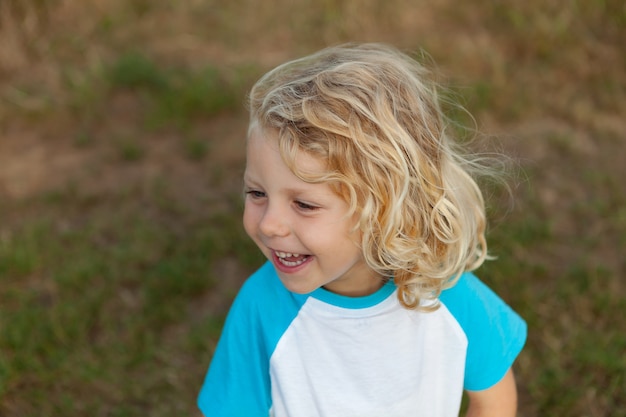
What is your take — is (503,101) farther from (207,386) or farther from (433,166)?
(207,386)

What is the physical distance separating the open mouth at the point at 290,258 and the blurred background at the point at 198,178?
911mm

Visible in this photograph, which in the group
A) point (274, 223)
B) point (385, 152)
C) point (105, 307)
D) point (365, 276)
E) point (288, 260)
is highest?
point (385, 152)

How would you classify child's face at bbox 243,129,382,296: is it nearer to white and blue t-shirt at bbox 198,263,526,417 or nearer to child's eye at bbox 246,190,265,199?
child's eye at bbox 246,190,265,199

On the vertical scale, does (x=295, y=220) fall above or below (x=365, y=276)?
above

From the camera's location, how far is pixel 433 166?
5.57 feet

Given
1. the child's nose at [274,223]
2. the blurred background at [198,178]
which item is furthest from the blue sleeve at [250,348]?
the blurred background at [198,178]

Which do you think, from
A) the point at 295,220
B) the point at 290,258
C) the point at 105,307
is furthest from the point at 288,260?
the point at 105,307

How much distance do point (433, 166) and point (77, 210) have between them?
8.11 ft

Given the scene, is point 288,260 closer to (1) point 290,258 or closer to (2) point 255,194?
(1) point 290,258

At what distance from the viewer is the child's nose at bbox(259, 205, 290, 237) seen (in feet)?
5.15

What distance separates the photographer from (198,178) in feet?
12.7

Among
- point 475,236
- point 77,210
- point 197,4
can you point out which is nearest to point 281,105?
point 475,236

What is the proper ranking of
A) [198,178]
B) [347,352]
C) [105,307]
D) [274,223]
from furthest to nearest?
[198,178] < [105,307] < [347,352] < [274,223]

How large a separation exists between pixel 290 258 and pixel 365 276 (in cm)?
24
